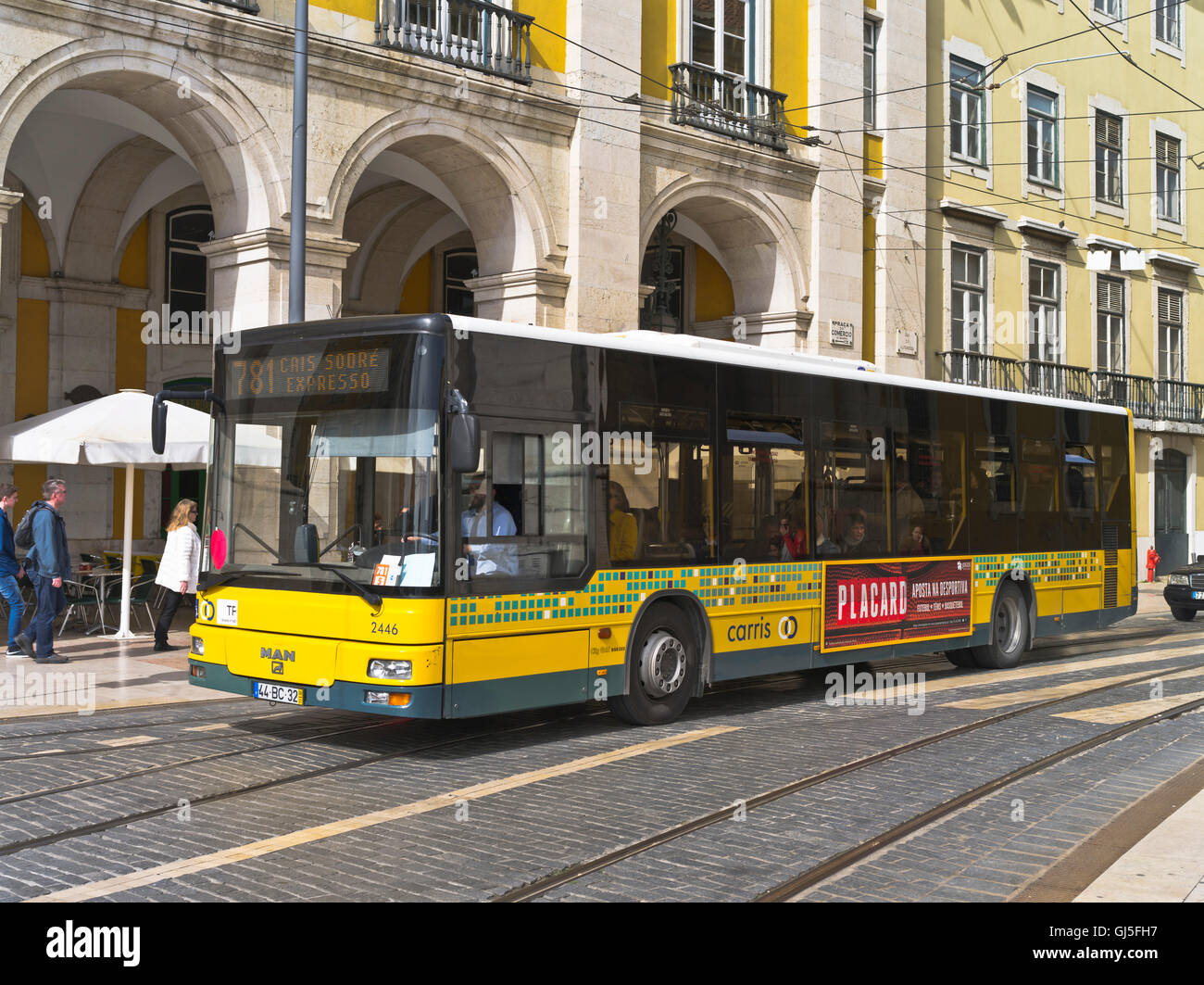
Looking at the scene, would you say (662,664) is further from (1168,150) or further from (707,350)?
(1168,150)

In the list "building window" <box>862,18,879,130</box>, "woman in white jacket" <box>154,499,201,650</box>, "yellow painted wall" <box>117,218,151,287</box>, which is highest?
"building window" <box>862,18,879,130</box>

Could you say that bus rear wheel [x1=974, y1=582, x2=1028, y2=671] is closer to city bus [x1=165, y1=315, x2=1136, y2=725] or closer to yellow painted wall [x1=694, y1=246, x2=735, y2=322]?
city bus [x1=165, y1=315, x2=1136, y2=725]

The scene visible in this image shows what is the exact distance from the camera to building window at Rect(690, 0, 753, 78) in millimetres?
21734

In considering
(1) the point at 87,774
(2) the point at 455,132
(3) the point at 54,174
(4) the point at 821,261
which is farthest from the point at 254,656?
(4) the point at 821,261

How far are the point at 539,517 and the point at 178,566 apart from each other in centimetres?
685

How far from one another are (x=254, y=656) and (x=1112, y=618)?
35.8ft

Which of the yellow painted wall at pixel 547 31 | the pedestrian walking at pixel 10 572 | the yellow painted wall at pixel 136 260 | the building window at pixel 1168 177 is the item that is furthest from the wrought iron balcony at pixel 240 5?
the building window at pixel 1168 177

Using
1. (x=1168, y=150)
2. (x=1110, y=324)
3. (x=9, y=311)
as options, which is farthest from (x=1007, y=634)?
(x=1168, y=150)

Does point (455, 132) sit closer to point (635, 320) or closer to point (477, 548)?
point (635, 320)

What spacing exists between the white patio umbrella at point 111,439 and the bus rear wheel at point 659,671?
634cm

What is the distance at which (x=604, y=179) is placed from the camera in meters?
19.8

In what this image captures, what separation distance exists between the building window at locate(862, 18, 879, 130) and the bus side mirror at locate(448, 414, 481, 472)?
18669 millimetres

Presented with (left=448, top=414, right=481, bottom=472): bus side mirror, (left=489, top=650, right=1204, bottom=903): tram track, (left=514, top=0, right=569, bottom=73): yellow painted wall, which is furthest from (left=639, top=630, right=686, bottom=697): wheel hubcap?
(left=514, top=0, right=569, bottom=73): yellow painted wall
